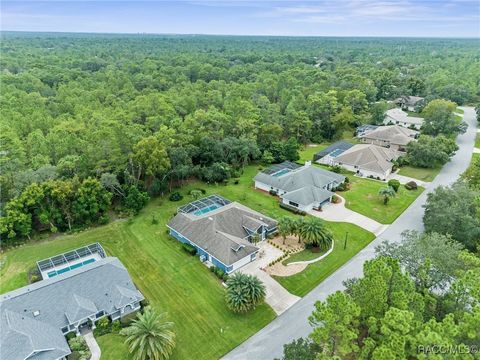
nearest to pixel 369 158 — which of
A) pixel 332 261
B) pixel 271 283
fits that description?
pixel 332 261

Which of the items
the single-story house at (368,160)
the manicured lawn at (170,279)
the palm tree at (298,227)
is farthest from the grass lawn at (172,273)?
the single-story house at (368,160)

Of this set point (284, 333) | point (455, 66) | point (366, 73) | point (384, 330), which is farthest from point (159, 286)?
point (455, 66)

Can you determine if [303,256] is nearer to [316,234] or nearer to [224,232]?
[316,234]

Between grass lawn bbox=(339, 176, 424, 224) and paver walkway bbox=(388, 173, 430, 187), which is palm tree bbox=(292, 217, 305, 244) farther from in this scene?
paver walkway bbox=(388, 173, 430, 187)

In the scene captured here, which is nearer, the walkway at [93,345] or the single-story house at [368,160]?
the walkway at [93,345]

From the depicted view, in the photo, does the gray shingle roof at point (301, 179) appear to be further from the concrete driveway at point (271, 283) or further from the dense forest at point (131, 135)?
the concrete driveway at point (271, 283)

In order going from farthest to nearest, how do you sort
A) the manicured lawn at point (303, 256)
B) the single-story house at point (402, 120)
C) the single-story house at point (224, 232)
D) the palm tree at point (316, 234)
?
the single-story house at point (402, 120) → the palm tree at point (316, 234) → the manicured lawn at point (303, 256) → the single-story house at point (224, 232)
